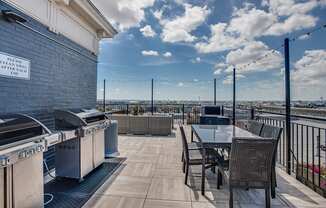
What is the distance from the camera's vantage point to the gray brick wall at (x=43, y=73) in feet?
8.29

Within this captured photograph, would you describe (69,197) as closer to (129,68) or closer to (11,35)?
(11,35)

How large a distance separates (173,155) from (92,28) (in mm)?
3483

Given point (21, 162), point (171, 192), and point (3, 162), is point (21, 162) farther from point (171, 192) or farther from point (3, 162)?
point (171, 192)

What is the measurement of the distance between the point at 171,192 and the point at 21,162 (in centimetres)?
176

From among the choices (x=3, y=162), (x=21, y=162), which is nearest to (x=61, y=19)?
(x=21, y=162)

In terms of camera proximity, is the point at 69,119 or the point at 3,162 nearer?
the point at 3,162

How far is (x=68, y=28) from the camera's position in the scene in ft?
12.8

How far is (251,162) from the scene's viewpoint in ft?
7.25

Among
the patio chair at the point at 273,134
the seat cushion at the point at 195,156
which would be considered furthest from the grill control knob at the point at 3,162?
the patio chair at the point at 273,134

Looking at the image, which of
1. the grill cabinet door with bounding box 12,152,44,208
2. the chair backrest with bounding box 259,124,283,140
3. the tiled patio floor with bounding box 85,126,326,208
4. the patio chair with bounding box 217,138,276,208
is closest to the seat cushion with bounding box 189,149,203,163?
the tiled patio floor with bounding box 85,126,326,208

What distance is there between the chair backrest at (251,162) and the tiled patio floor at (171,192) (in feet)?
1.20

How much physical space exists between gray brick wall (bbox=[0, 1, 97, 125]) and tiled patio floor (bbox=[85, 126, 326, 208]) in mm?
1548

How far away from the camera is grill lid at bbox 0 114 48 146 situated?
1717 mm

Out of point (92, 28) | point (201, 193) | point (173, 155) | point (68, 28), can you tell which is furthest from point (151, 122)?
point (201, 193)
